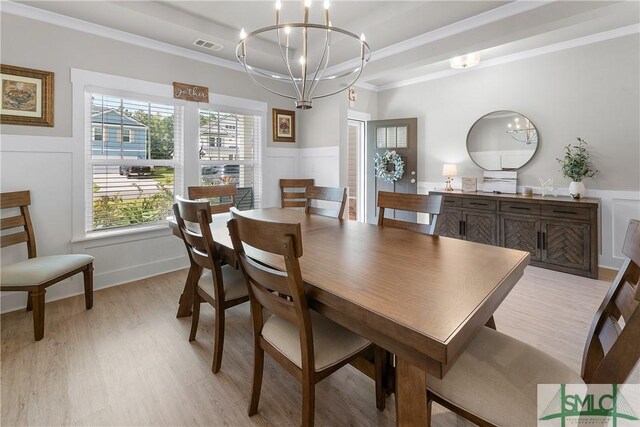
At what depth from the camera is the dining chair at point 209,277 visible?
1.71 meters

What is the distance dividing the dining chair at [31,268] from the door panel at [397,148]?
13.5ft

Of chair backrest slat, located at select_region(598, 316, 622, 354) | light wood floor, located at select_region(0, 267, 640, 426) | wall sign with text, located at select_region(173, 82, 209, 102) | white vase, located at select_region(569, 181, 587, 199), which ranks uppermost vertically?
wall sign with text, located at select_region(173, 82, 209, 102)

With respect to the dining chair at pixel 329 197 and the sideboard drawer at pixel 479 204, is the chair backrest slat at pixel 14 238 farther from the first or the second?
the sideboard drawer at pixel 479 204

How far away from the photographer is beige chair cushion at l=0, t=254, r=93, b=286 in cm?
218

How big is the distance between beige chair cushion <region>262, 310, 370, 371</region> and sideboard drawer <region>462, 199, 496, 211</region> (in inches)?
134

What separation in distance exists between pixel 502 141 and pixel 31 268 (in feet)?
17.6

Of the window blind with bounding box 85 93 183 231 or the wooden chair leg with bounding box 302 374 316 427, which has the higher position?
the window blind with bounding box 85 93 183 231

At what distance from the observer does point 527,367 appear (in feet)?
3.60

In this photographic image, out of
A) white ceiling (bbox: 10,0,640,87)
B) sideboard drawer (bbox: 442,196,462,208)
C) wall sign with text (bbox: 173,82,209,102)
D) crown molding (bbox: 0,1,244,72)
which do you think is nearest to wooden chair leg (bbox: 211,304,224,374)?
white ceiling (bbox: 10,0,640,87)

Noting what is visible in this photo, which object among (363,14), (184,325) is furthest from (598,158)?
(184,325)

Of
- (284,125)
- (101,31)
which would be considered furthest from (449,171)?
(101,31)

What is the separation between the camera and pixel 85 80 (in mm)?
2908

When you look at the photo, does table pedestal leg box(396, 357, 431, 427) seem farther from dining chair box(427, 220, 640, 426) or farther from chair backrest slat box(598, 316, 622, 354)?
chair backrest slat box(598, 316, 622, 354)

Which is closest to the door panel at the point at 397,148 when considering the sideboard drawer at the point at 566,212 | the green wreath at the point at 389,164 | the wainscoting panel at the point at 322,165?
the green wreath at the point at 389,164
